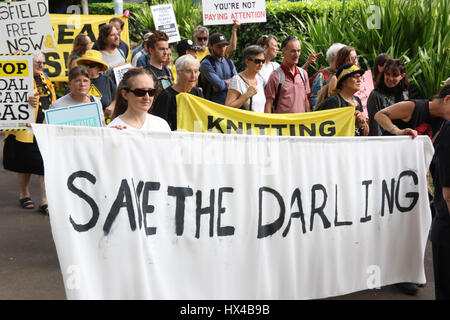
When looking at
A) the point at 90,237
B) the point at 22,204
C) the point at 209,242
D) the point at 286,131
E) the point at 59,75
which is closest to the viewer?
the point at 90,237

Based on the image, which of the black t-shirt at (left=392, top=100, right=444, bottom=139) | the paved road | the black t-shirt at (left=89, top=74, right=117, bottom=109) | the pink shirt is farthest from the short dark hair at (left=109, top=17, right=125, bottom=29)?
the black t-shirt at (left=392, top=100, right=444, bottom=139)

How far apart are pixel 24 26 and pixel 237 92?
2.84 meters

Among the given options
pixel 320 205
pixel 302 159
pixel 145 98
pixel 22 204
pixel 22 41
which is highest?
pixel 22 41

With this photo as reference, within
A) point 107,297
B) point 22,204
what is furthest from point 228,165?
point 22,204

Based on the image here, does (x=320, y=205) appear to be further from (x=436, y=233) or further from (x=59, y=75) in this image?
(x=59, y=75)

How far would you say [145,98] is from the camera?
4.75 meters

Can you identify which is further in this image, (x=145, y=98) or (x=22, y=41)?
(x=22, y=41)

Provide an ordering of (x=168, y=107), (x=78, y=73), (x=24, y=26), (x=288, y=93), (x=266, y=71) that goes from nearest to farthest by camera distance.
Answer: (x=168, y=107), (x=78, y=73), (x=288, y=93), (x=24, y=26), (x=266, y=71)

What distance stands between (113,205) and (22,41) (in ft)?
14.9

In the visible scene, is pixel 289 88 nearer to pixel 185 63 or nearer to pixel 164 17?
pixel 185 63

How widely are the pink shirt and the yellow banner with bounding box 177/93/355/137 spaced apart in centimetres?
160

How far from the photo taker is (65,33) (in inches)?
477

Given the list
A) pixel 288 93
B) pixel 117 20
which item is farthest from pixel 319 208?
pixel 117 20

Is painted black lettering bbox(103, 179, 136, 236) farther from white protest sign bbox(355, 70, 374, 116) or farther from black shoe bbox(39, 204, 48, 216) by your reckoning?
white protest sign bbox(355, 70, 374, 116)
